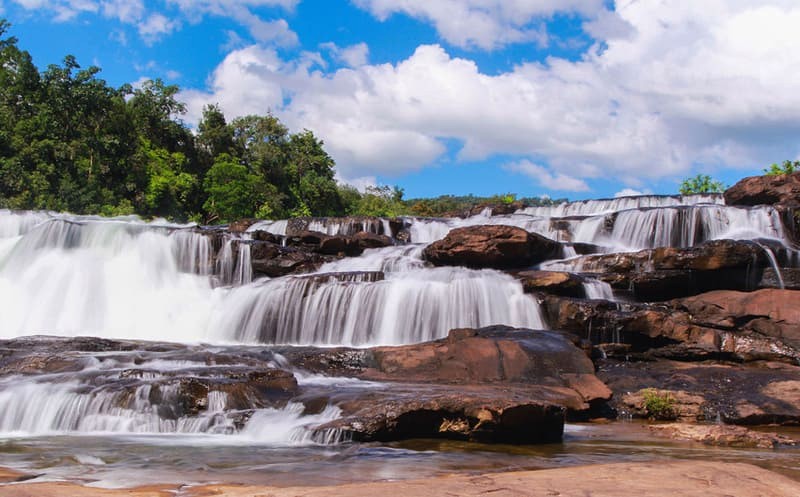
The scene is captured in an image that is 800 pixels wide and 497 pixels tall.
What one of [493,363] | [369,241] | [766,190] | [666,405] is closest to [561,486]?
[493,363]

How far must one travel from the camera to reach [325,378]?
41.0ft

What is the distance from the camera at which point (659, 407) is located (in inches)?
461

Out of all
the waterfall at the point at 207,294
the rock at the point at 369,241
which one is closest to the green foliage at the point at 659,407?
the waterfall at the point at 207,294

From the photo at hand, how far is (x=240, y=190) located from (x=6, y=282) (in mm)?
25225

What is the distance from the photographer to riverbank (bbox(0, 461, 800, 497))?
14.8ft

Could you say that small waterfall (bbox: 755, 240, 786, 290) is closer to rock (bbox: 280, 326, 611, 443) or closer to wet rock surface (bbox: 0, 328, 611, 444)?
rock (bbox: 280, 326, 611, 443)

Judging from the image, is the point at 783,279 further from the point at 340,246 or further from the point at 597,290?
the point at 340,246

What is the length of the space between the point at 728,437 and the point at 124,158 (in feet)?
144

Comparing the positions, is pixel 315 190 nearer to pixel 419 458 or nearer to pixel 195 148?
pixel 195 148

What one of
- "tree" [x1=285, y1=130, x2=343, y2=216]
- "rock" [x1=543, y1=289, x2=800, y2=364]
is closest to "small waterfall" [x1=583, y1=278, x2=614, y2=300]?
"rock" [x1=543, y1=289, x2=800, y2=364]

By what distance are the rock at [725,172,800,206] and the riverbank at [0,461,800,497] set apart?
22355 mm

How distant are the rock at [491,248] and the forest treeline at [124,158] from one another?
27202 mm

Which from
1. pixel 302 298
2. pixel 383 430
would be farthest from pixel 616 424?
pixel 302 298

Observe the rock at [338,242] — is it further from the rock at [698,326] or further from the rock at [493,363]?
the rock at [493,363]
